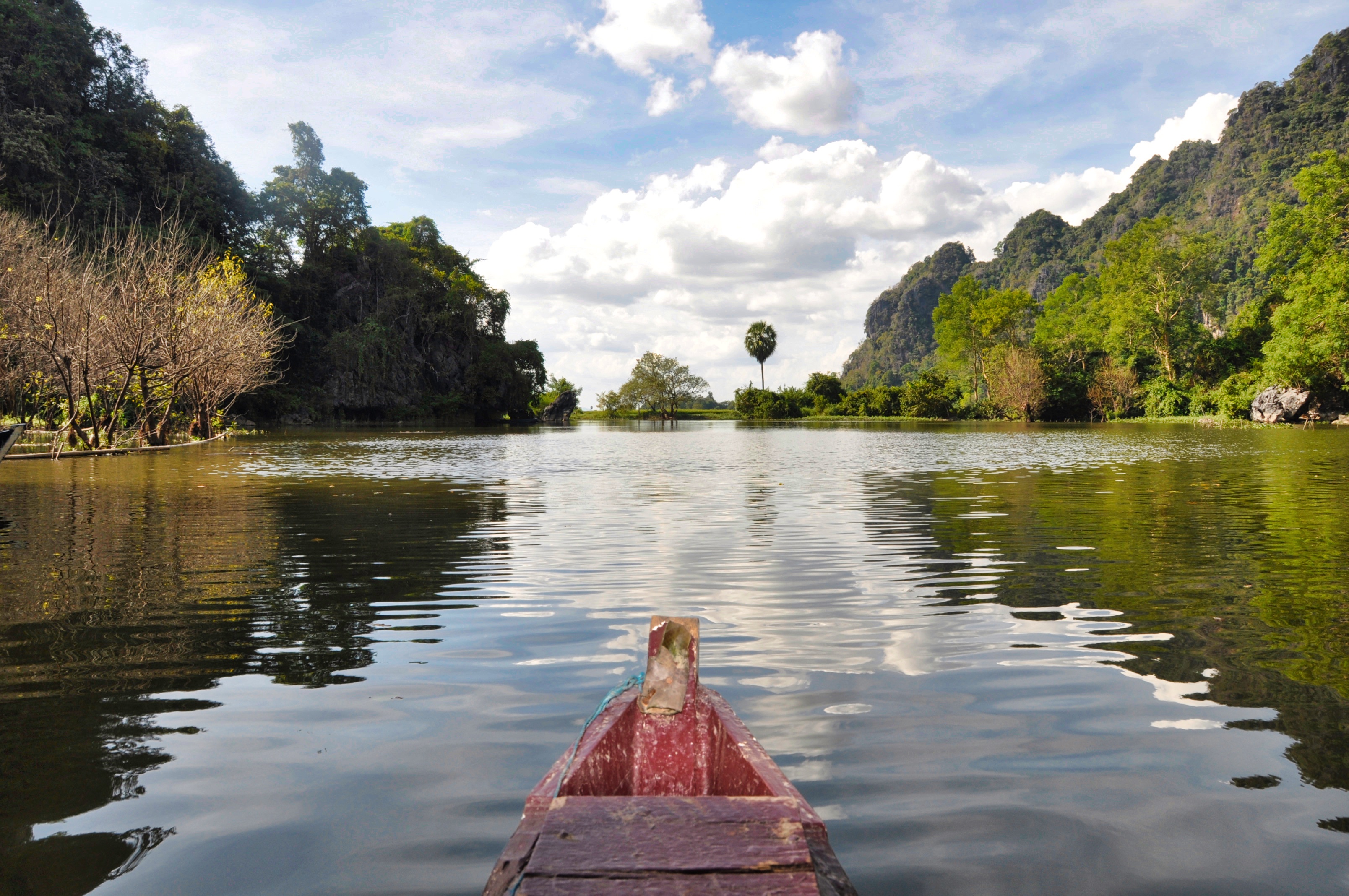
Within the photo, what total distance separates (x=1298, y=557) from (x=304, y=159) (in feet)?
256

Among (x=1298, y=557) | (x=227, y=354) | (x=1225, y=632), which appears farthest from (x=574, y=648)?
(x=227, y=354)

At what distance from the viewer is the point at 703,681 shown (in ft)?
16.4

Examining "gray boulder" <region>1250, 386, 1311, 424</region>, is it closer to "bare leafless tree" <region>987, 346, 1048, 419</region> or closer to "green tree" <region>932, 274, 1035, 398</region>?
"bare leafless tree" <region>987, 346, 1048, 419</region>

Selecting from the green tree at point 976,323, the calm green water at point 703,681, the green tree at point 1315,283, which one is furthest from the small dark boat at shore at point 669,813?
the green tree at point 976,323

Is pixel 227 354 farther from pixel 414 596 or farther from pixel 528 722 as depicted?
pixel 528 722

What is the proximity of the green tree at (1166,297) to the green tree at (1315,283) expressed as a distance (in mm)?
14576

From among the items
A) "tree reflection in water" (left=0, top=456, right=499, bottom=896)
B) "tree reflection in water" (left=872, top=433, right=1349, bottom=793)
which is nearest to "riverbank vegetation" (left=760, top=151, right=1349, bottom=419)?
"tree reflection in water" (left=872, top=433, right=1349, bottom=793)

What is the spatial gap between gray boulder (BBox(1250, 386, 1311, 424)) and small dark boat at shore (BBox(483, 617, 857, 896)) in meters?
60.1

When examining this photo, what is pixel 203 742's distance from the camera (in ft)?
13.2

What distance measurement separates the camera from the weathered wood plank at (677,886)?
190cm

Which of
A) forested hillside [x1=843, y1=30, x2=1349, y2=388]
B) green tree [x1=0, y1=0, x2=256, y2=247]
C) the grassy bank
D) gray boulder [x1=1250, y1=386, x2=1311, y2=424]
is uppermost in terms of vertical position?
forested hillside [x1=843, y1=30, x2=1349, y2=388]

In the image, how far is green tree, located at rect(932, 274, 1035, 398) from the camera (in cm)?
8700

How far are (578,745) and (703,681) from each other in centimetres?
224

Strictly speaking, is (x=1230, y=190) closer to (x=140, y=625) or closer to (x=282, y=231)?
(x=282, y=231)
